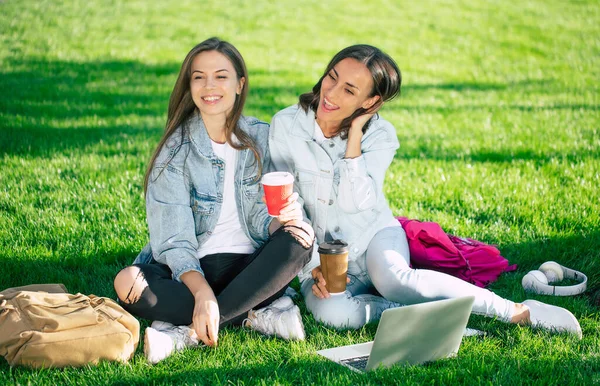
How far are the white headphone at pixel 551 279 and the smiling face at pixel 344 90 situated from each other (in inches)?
57.9

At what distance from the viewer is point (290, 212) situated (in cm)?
348

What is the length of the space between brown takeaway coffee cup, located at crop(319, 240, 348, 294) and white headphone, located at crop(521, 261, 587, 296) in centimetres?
125

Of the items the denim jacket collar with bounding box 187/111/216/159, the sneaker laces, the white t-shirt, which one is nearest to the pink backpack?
the white t-shirt

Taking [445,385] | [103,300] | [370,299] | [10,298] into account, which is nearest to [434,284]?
[370,299]

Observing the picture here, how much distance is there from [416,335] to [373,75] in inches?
57.9

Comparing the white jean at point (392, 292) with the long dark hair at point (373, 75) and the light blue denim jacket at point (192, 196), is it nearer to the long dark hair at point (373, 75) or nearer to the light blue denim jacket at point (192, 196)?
the light blue denim jacket at point (192, 196)

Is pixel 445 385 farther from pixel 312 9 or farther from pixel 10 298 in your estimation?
pixel 312 9

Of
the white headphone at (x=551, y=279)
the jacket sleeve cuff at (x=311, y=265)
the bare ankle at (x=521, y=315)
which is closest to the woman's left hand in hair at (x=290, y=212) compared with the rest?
the jacket sleeve cuff at (x=311, y=265)

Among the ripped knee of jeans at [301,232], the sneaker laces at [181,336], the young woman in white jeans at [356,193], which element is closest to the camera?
the sneaker laces at [181,336]

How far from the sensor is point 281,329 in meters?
3.50

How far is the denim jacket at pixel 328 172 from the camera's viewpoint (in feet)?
12.6

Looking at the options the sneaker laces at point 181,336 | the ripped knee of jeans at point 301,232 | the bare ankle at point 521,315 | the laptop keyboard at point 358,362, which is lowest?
the laptop keyboard at point 358,362

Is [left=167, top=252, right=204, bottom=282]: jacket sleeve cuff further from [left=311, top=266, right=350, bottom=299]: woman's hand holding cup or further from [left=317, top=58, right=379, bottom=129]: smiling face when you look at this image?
[left=317, top=58, right=379, bottom=129]: smiling face

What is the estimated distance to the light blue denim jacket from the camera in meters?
3.50
